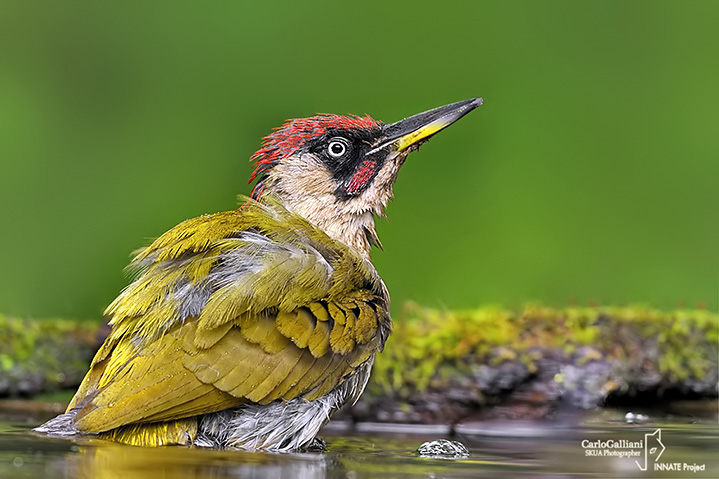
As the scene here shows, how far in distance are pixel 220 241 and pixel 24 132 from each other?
156 inches

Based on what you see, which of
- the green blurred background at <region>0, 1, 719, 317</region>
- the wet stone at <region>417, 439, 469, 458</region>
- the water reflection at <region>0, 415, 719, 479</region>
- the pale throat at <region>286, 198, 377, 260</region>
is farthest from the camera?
the green blurred background at <region>0, 1, 719, 317</region>

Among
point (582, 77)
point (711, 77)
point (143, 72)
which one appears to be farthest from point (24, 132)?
point (711, 77)

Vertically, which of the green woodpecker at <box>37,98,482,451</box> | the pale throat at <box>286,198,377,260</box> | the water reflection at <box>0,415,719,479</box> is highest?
the pale throat at <box>286,198,377,260</box>

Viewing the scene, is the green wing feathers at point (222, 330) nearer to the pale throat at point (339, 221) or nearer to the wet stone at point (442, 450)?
the wet stone at point (442, 450)

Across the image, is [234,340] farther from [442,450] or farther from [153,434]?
[442,450]

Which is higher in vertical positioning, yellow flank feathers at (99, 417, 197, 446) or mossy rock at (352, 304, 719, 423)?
mossy rock at (352, 304, 719, 423)

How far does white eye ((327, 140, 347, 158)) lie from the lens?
4359 millimetres

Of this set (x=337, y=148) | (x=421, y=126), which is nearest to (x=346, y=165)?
(x=337, y=148)

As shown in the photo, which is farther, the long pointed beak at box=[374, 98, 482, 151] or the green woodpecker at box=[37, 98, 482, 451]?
the long pointed beak at box=[374, 98, 482, 151]

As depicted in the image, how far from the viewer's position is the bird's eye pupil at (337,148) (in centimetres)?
436

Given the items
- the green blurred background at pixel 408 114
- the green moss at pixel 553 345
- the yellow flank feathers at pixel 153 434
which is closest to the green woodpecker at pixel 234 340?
the yellow flank feathers at pixel 153 434

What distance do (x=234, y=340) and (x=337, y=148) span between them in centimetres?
137

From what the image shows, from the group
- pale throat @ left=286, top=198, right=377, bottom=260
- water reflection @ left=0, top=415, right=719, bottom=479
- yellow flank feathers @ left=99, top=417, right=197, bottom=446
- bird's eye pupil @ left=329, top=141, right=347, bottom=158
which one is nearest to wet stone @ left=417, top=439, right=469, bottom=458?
water reflection @ left=0, top=415, right=719, bottom=479

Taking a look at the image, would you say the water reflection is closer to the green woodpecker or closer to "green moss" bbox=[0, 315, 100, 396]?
the green woodpecker
